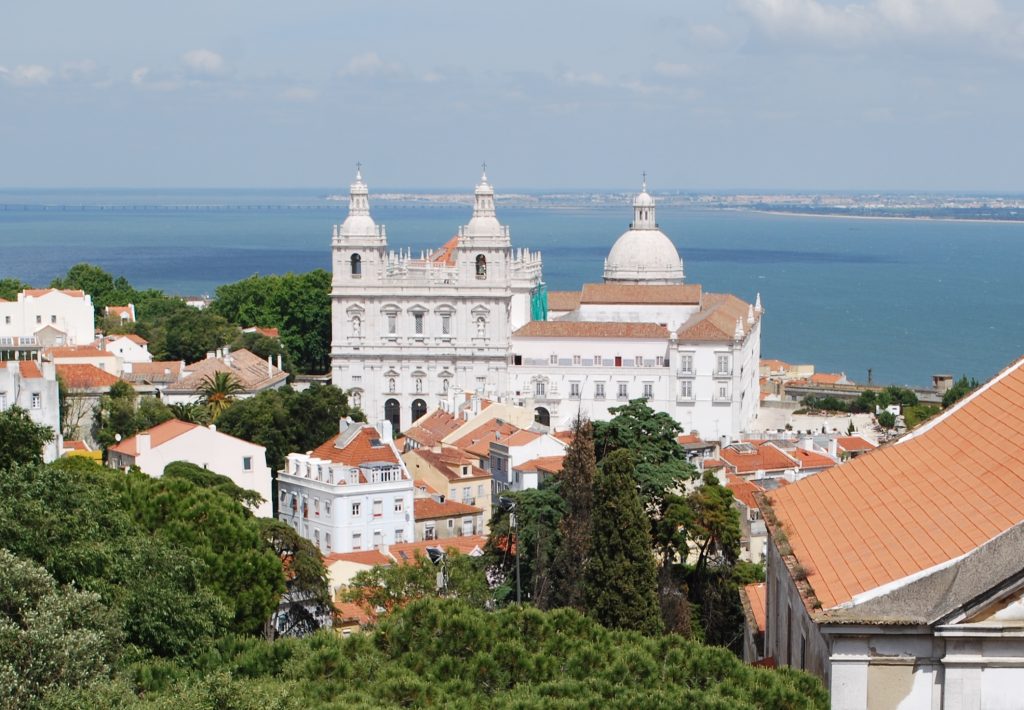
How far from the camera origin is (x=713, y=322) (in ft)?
188

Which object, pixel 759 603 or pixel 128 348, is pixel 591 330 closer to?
pixel 128 348

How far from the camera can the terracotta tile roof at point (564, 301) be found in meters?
67.9

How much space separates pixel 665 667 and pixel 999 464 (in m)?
2.81

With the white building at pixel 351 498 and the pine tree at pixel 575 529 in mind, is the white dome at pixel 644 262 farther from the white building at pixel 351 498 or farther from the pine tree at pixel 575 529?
the pine tree at pixel 575 529

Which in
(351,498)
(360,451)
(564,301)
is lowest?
(351,498)

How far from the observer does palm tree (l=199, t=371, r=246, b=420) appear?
50156mm

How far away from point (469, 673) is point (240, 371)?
44163 millimetres

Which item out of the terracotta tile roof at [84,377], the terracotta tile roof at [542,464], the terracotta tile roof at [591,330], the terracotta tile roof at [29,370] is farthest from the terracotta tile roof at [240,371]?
the terracotta tile roof at [542,464]

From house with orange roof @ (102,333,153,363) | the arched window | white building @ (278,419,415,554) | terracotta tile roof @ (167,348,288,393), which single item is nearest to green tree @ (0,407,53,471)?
white building @ (278,419,415,554)

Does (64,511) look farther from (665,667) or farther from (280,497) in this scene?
(280,497)

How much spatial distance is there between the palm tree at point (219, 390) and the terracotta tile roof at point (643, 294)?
1526 centimetres

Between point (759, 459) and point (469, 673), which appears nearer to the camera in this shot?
point (469, 673)

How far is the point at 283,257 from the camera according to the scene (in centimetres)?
19012

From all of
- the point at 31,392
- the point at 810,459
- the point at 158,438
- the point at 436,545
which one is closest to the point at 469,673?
the point at 436,545
